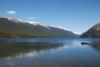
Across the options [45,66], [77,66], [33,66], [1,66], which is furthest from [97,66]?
[1,66]

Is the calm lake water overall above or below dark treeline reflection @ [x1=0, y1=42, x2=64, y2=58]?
below

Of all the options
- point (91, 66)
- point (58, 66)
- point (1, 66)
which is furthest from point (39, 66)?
point (91, 66)

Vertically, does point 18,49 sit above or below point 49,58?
above

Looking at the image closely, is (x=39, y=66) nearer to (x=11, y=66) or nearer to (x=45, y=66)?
(x=45, y=66)

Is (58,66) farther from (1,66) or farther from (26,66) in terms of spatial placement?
(1,66)

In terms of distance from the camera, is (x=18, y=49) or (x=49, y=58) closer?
(x=49, y=58)

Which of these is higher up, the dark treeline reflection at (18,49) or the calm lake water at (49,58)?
the dark treeline reflection at (18,49)

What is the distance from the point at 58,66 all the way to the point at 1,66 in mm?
10648

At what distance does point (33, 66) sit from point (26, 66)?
1319 millimetres

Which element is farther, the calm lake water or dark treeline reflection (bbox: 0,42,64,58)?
dark treeline reflection (bbox: 0,42,64,58)

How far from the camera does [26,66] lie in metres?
34.8

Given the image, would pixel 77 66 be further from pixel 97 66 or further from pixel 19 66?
pixel 19 66

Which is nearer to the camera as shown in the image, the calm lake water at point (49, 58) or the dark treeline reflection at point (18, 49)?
the calm lake water at point (49, 58)

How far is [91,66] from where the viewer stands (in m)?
34.8
